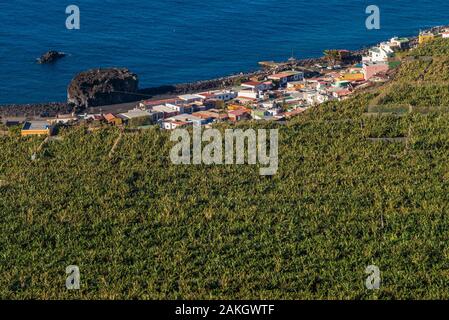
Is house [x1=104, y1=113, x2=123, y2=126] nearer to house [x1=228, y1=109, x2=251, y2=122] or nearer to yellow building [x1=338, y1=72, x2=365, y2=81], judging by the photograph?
house [x1=228, y1=109, x2=251, y2=122]

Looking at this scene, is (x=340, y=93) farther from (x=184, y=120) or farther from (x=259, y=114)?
(x=184, y=120)

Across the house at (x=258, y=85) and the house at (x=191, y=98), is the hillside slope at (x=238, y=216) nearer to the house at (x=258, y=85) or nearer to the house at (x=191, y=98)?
the house at (x=191, y=98)

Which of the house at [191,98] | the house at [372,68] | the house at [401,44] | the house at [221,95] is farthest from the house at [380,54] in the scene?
the house at [191,98]

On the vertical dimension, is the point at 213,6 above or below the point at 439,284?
above

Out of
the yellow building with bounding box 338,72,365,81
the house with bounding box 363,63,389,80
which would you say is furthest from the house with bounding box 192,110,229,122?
the yellow building with bounding box 338,72,365,81

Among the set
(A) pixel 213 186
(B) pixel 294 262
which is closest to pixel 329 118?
(A) pixel 213 186
